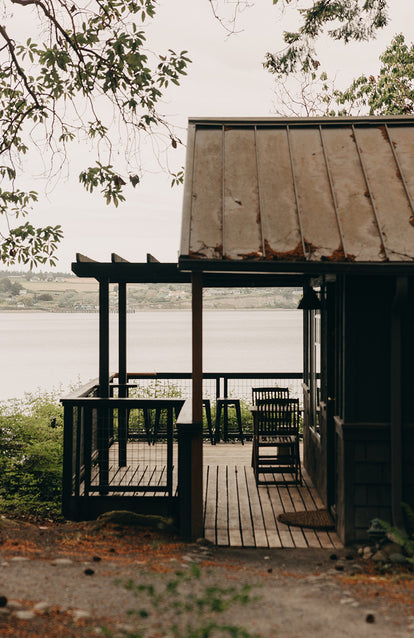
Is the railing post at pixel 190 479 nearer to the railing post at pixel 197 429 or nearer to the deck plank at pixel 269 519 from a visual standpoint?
the railing post at pixel 197 429

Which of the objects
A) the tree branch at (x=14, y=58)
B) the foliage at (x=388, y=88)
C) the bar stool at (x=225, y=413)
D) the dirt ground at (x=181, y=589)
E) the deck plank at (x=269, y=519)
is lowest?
the deck plank at (x=269, y=519)

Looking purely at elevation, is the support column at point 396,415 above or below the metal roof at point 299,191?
below

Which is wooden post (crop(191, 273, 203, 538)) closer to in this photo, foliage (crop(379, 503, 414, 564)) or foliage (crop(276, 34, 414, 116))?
foliage (crop(379, 503, 414, 564))

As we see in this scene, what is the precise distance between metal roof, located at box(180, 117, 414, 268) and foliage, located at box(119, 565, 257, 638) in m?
2.61

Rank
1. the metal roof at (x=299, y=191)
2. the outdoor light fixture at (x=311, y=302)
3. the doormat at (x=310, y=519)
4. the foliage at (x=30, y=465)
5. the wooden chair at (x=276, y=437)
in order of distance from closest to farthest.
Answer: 1. the metal roof at (x=299, y=191)
2. the doormat at (x=310, y=519)
3. the outdoor light fixture at (x=311, y=302)
4. the foliage at (x=30, y=465)
5. the wooden chair at (x=276, y=437)

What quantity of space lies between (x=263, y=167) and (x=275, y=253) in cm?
158

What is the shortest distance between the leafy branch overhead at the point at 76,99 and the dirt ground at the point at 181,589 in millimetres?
5116

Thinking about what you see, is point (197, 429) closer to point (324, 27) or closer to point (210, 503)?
point (210, 503)

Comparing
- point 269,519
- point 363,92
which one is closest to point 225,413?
point 269,519

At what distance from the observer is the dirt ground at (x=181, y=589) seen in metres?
3.40

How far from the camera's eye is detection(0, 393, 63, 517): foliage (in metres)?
7.59

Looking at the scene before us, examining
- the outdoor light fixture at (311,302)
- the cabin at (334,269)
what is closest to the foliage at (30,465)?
the cabin at (334,269)

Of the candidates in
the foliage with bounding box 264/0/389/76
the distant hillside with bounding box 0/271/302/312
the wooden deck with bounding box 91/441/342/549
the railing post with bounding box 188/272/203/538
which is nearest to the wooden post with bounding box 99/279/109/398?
the distant hillside with bounding box 0/271/302/312

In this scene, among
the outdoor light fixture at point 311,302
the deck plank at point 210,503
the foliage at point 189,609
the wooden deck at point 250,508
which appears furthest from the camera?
the outdoor light fixture at point 311,302
